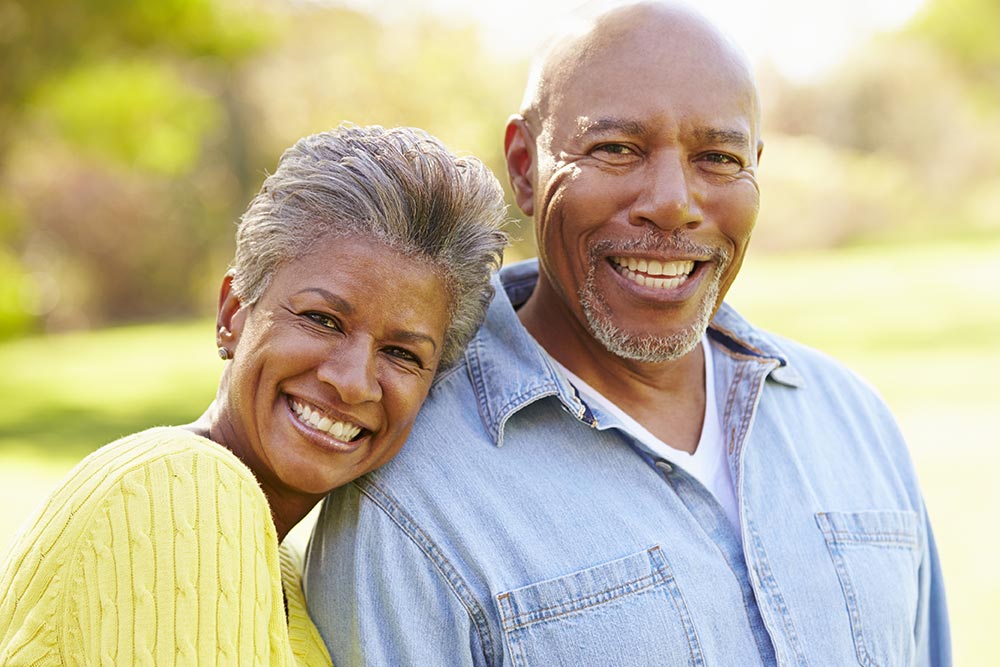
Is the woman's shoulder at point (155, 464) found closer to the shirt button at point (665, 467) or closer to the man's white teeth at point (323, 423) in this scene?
the man's white teeth at point (323, 423)

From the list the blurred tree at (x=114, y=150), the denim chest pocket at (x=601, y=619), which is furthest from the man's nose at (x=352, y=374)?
the blurred tree at (x=114, y=150)

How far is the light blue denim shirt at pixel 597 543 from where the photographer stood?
79.4 inches

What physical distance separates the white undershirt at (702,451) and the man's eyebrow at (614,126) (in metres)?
0.50

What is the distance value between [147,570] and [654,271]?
1.19 meters

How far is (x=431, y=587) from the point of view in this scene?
2.01 meters

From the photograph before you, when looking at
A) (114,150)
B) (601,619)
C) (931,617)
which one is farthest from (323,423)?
(114,150)

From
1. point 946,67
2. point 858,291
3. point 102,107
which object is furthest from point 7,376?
point 946,67

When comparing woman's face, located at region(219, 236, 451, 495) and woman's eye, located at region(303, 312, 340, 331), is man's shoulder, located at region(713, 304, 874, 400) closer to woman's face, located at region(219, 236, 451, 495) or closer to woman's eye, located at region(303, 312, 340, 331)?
woman's face, located at region(219, 236, 451, 495)

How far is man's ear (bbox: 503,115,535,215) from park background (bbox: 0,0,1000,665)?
33 cm

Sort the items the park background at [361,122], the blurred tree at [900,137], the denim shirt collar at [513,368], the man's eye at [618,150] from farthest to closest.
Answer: the blurred tree at [900,137] → the park background at [361,122] → the man's eye at [618,150] → the denim shirt collar at [513,368]

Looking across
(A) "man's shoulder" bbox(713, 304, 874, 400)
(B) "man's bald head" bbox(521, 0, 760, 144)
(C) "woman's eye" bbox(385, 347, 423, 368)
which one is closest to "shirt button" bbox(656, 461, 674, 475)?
(A) "man's shoulder" bbox(713, 304, 874, 400)

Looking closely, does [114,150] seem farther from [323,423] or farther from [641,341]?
[323,423]

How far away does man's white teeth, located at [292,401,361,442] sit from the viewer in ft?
6.52

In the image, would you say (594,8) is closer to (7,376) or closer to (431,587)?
Answer: (431,587)
